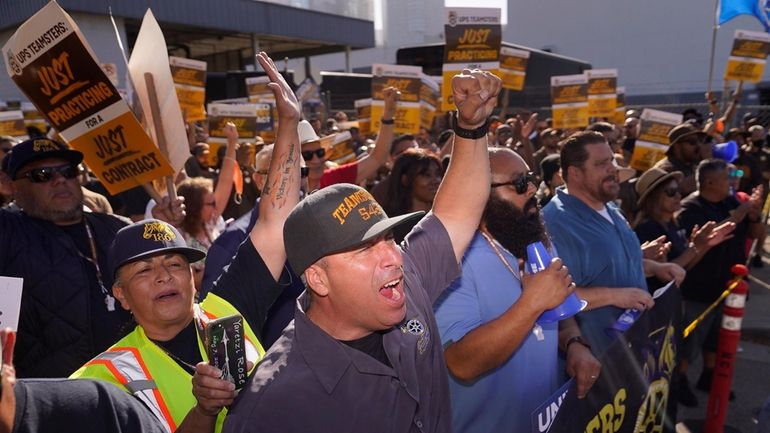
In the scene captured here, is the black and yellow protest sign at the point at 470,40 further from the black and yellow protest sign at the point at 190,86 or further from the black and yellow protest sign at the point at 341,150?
the black and yellow protest sign at the point at 190,86

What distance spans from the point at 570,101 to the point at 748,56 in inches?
115

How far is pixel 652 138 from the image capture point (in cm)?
762

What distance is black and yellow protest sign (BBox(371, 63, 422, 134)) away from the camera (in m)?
8.26

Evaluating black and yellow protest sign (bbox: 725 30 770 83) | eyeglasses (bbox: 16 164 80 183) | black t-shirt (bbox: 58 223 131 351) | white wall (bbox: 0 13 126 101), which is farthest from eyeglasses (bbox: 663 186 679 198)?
white wall (bbox: 0 13 126 101)

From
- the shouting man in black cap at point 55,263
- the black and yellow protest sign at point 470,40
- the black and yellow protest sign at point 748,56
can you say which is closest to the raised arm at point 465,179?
the shouting man in black cap at point 55,263

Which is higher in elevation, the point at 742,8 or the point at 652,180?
the point at 742,8

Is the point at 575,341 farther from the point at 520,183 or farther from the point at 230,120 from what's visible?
the point at 230,120

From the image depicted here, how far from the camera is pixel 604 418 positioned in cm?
255

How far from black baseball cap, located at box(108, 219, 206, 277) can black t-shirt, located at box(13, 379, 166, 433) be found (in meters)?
0.88

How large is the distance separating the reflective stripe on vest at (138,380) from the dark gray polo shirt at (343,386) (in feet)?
1.61

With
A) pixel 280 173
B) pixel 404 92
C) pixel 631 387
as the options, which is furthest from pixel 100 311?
pixel 404 92

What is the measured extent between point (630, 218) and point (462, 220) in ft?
12.7

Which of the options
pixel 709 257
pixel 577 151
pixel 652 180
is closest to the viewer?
pixel 577 151

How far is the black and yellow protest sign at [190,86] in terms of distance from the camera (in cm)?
798
